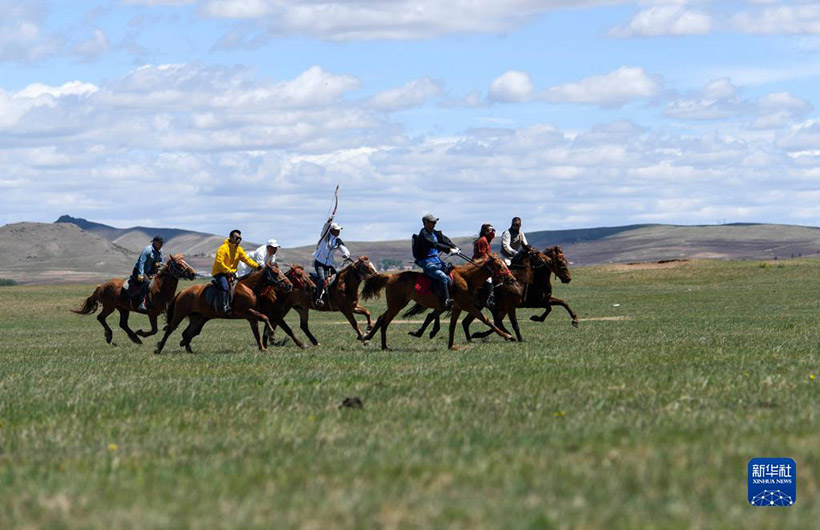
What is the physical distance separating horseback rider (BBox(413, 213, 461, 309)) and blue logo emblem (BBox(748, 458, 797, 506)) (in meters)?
13.8

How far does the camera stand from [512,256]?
25672 millimetres

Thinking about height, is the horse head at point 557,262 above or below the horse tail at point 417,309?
above

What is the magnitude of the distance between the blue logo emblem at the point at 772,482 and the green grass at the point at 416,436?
0.10 m

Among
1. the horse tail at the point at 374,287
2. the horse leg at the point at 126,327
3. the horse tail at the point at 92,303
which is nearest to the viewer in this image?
the horse tail at the point at 374,287

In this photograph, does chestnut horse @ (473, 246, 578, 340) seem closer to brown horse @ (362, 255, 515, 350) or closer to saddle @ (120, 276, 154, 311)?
brown horse @ (362, 255, 515, 350)

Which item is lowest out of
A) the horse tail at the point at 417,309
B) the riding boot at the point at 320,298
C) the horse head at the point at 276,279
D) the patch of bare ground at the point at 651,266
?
the patch of bare ground at the point at 651,266

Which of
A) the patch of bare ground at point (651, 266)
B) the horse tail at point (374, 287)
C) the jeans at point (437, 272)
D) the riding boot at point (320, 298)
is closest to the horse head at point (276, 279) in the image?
the horse tail at point (374, 287)

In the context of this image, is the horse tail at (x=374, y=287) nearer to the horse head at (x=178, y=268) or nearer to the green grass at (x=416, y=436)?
the green grass at (x=416, y=436)

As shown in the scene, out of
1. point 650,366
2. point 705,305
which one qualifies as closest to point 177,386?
Result: point 650,366

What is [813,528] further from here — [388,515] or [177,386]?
[177,386]

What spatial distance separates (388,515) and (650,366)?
9.74 metres

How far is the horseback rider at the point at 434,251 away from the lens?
73.2 feet

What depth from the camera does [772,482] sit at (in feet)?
27.1

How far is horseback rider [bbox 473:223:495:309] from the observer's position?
23922 mm
